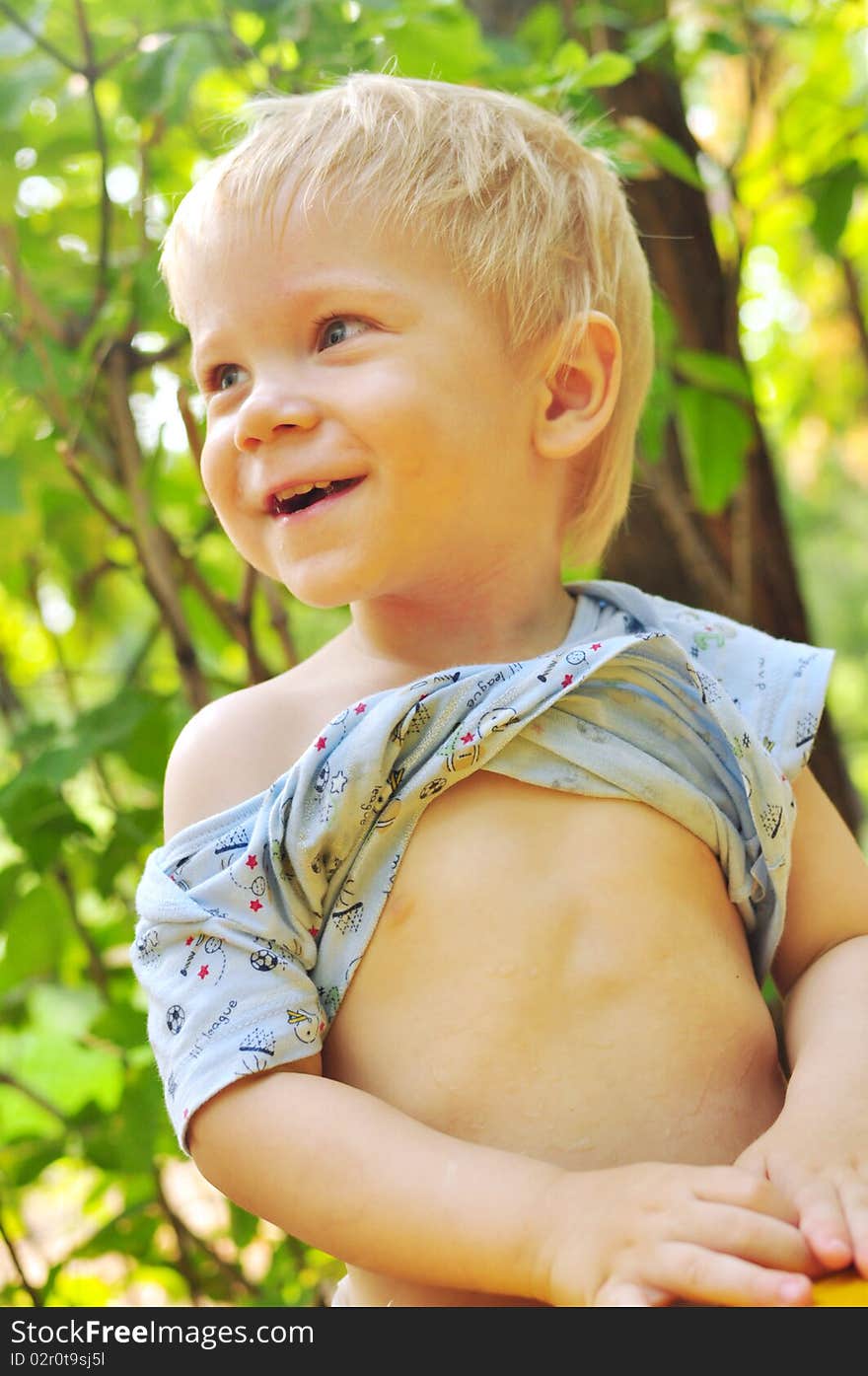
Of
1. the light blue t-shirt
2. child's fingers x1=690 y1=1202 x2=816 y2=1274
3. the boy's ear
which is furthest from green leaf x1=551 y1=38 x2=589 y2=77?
child's fingers x1=690 y1=1202 x2=816 y2=1274

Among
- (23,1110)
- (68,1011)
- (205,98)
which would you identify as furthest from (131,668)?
(205,98)

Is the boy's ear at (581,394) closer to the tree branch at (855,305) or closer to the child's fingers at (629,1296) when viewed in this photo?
the child's fingers at (629,1296)

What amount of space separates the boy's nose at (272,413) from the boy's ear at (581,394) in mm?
207

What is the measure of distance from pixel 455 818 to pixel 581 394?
0.38 metres

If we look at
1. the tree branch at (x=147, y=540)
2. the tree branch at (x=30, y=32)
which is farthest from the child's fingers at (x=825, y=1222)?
the tree branch at (x=30, y=32)

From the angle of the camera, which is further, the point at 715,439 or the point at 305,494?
the point at 715,439

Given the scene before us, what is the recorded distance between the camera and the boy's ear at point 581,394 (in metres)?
1.07

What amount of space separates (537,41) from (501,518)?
3.38ft

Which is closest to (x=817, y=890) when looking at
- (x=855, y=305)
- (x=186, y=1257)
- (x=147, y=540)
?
(x=147, y=540)

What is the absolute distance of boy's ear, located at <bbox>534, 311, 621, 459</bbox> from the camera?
1.07m

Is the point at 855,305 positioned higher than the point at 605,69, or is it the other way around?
the point at 605,69

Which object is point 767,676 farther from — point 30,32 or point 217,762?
point 30,32

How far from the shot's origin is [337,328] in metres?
0.96

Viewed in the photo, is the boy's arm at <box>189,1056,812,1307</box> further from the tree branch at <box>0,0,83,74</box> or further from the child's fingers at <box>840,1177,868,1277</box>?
the tree branch at <box>0,0,83,74</box>
